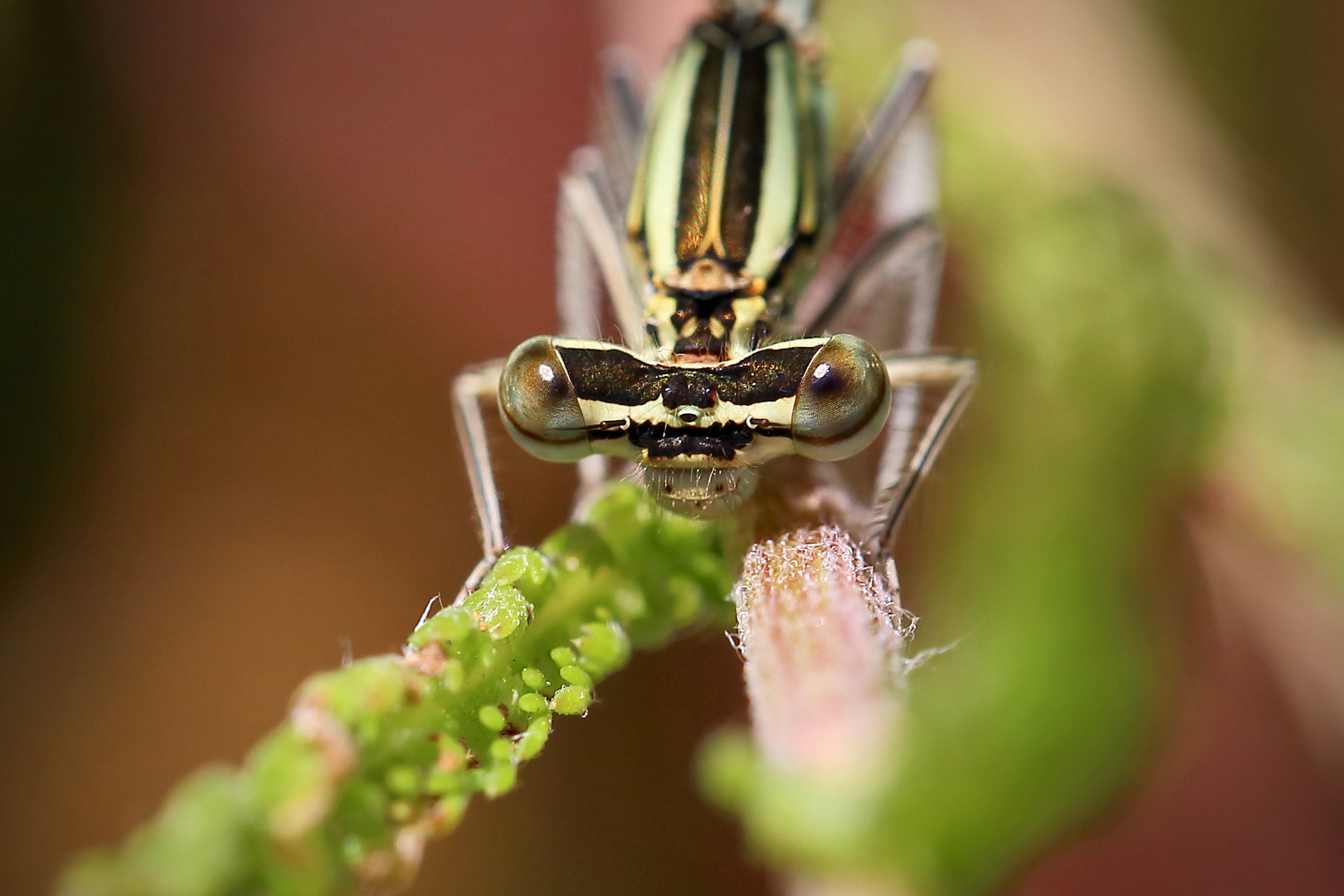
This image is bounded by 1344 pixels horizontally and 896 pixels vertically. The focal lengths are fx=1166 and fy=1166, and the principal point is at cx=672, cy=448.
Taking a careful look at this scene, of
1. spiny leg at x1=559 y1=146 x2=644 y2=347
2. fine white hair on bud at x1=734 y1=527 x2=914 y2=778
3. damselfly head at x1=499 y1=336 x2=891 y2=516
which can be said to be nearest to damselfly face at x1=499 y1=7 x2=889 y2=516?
damselfly head at x1=499 y1=336 x2=891 y2=516

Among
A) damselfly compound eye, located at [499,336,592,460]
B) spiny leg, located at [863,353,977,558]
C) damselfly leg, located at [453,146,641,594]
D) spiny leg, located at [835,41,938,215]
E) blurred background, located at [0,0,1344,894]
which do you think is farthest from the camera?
spiny leg, located at [835,41,938,215]

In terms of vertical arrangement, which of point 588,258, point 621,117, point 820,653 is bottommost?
point 820,653

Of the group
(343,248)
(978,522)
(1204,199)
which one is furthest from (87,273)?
(1204,199)

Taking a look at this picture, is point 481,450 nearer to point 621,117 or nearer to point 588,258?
point 588,258

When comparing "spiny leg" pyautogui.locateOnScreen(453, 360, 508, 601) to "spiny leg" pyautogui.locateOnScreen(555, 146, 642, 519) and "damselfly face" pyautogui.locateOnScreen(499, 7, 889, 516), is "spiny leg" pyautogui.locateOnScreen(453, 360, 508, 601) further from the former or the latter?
"spiny leg" pyautogui.locateOnScreen(555, 146, 642, 519)

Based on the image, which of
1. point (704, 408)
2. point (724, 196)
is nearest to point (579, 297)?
point (724, 196)

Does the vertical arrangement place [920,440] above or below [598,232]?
below
